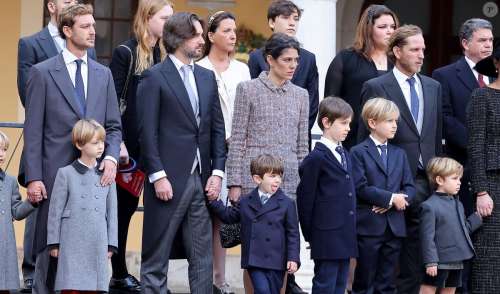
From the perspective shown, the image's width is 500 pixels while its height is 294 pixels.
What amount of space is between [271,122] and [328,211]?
0.75m

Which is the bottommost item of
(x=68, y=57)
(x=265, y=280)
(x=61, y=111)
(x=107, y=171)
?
(x=265, y=280)

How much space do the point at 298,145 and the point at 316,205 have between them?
1.81ft

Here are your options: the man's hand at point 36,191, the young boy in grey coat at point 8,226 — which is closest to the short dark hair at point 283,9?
the young boy in grey coat at point 8,226

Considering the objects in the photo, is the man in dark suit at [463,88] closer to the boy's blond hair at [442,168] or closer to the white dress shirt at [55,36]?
the boy's blond hair at [442,168]

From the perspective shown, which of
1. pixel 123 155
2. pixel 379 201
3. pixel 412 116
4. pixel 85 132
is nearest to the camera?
pixel 85 132

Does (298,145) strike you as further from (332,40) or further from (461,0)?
(461,0)

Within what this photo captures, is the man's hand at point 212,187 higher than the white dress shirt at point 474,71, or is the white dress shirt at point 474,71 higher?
the white dress shirt at point 474,71

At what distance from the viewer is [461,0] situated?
667 inches

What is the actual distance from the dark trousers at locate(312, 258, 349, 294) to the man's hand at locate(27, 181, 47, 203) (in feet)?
6.31

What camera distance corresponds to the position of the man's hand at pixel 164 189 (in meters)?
8.93

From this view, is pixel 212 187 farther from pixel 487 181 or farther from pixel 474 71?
pixel 474 71

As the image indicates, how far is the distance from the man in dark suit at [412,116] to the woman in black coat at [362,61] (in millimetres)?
310

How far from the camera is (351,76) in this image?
1027 centimetres

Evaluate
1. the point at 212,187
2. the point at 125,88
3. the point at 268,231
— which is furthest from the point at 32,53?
the point at 268,231
